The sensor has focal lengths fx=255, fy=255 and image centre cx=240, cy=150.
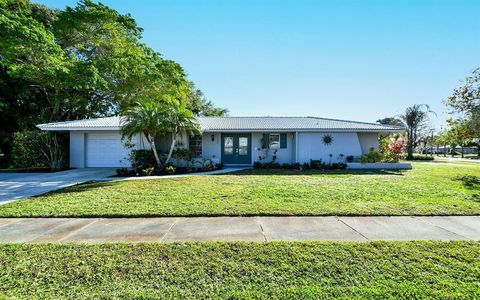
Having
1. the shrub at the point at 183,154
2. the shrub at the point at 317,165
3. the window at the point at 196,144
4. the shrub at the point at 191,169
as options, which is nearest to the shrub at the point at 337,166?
the shrub at the point at 317,165

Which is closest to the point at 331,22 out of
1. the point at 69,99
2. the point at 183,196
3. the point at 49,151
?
the point at 183,196

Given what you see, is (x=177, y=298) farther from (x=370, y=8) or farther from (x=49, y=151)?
(x=49, y=151)

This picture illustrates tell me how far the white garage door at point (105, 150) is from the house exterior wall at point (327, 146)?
11.4m

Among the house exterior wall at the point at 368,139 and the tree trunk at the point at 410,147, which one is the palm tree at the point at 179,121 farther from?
the tree trunk at the point at 410,147

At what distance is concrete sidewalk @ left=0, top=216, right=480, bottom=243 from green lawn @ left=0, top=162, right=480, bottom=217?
39 cm

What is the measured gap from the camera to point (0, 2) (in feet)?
44.0

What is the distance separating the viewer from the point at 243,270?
3344 millimetres

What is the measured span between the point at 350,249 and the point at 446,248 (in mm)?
1533

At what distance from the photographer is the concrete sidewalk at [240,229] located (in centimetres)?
454

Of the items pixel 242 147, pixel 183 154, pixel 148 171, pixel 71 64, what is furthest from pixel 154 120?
pixel 71 64

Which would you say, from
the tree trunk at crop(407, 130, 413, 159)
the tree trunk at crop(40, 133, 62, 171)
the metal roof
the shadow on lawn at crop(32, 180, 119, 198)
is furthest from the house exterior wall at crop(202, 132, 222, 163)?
the tree trunk at crop(407, 130, 413, 159)

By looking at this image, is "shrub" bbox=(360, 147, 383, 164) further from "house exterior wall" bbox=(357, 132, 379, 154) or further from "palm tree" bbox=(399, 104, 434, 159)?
"palm tree" bbox=(399, 104, 434, 159)

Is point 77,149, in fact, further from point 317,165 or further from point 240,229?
point 240,229

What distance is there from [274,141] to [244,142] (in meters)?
2.02
